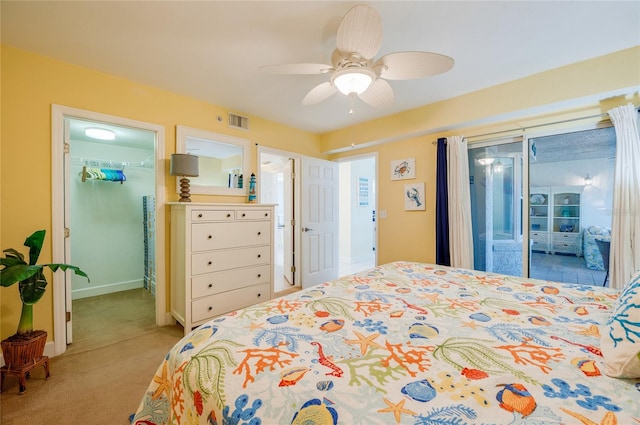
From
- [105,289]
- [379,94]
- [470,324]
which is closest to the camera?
[470,324]

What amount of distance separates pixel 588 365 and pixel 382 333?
25.4 inches

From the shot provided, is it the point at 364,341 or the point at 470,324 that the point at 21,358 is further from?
the point at 470,324

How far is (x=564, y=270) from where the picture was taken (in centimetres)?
264

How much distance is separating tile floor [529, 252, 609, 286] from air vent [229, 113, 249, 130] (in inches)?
146

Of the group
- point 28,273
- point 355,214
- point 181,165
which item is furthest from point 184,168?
point 355,214

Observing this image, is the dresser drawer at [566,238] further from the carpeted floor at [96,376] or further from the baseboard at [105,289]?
the baseboard at [105,289]

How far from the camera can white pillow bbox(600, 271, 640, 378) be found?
738 millimetres

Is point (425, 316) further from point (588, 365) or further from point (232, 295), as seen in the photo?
point (232, 295)

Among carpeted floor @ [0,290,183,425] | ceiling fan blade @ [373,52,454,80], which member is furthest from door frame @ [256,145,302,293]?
ceiling fan blade @ [373,52,454,80]

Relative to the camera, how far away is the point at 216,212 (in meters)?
2.67

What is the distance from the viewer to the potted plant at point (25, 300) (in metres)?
1.73

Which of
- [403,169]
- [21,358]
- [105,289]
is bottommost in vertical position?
[105,289]

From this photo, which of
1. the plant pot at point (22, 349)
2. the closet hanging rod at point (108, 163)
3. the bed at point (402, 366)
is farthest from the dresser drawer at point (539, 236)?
the closet hanging rod at point (108, 163)

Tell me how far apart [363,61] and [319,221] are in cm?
282
